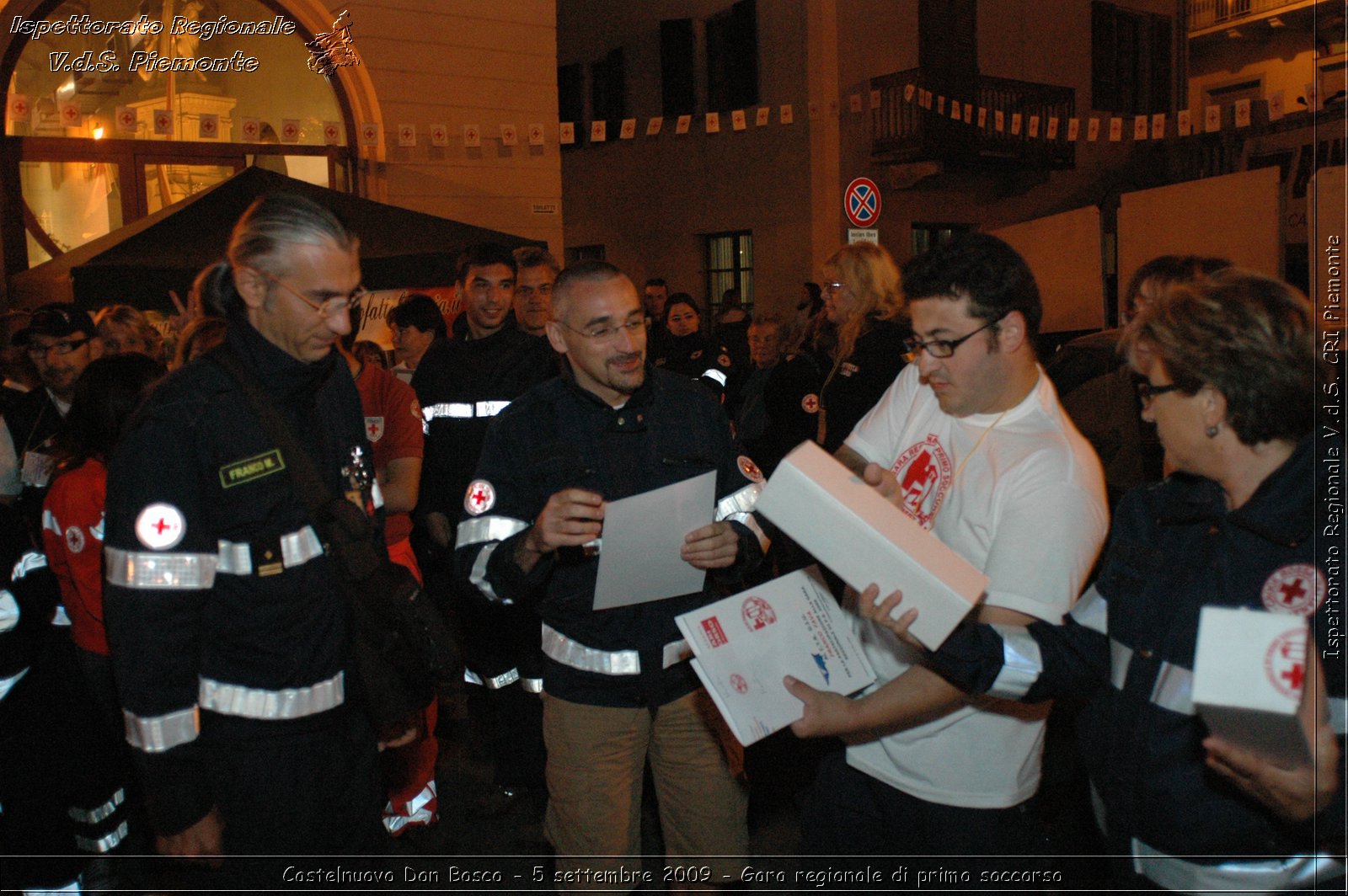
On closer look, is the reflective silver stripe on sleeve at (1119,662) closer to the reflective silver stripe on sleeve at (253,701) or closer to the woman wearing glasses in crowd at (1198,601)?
the woman wearing glasses in crowd at (1198,601)

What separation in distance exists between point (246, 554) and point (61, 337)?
10.0 feet

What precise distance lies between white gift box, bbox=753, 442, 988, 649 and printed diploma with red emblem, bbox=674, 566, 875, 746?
0.39 m

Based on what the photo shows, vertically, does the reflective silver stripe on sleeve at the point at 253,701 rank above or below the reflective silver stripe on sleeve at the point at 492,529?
below

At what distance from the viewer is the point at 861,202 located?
411 inches

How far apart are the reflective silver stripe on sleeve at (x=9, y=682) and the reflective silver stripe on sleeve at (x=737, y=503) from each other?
221cm

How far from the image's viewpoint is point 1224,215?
7.69 m

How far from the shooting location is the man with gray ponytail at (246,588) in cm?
229

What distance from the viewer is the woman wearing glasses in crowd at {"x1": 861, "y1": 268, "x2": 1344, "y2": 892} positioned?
1843mm

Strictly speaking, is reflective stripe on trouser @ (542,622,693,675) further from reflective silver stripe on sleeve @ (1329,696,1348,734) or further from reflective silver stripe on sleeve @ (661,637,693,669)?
reflective silver stripe on sleeve @ (1329,696,1348,734)

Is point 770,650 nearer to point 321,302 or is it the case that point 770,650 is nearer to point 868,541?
point 868,541

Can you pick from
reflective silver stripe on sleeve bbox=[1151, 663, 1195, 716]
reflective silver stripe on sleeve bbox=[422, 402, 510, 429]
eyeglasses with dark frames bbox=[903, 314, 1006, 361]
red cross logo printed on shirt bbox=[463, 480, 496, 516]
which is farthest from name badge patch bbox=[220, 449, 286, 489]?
reflective silver stripe on sleeve bbox=[422, 402, 510, 429]

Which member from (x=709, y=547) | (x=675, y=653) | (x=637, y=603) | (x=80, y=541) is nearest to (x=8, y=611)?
(x=80, y=541)

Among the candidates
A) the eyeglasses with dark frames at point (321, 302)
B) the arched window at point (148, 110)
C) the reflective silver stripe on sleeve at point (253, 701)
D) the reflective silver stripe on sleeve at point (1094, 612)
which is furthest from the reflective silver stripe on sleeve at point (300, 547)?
the arched window at point (148, 110)

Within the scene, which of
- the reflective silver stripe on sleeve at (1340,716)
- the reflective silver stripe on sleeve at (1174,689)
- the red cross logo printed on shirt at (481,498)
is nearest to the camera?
the reflective silver stripe on sleeve at (1340,716)
